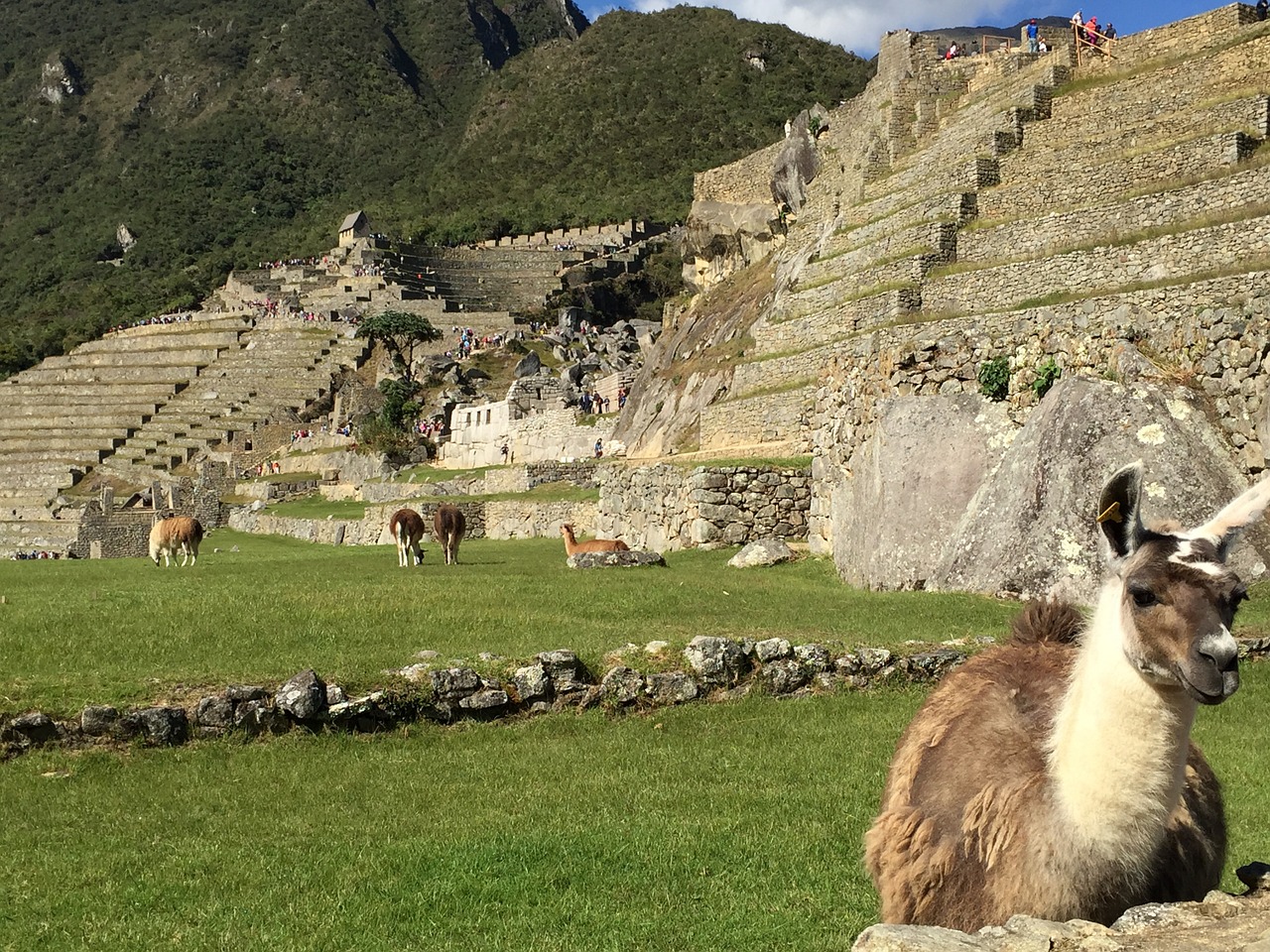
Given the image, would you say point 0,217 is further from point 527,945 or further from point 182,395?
point 527,945

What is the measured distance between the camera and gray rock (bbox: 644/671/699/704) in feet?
32.0

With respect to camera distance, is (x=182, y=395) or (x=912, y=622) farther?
(x=182, y=395)

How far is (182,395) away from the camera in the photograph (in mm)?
68188

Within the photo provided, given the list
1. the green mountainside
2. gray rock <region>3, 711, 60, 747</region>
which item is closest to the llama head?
gray rock <region>3, 711, 60, 747</region>

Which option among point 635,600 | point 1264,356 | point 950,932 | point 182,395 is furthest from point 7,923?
point 182,395

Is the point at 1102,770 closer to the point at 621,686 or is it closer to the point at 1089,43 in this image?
the point at 621,686

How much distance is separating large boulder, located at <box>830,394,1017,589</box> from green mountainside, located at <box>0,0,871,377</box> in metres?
84.1

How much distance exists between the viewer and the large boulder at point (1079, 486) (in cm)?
1220

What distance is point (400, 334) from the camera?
2908 inches

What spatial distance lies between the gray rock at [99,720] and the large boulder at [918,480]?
8701mm

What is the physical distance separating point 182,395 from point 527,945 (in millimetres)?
67919

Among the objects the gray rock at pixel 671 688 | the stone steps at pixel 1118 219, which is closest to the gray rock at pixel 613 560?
the gray rock at pixel 671 688

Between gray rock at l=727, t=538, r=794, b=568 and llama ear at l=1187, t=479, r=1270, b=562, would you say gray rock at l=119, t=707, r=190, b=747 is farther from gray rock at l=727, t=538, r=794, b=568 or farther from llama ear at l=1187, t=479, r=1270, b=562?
gray rock at l=727, t=538, r=794, b=568

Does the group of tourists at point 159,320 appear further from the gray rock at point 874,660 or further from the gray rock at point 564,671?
the gray rock at point 874,660
